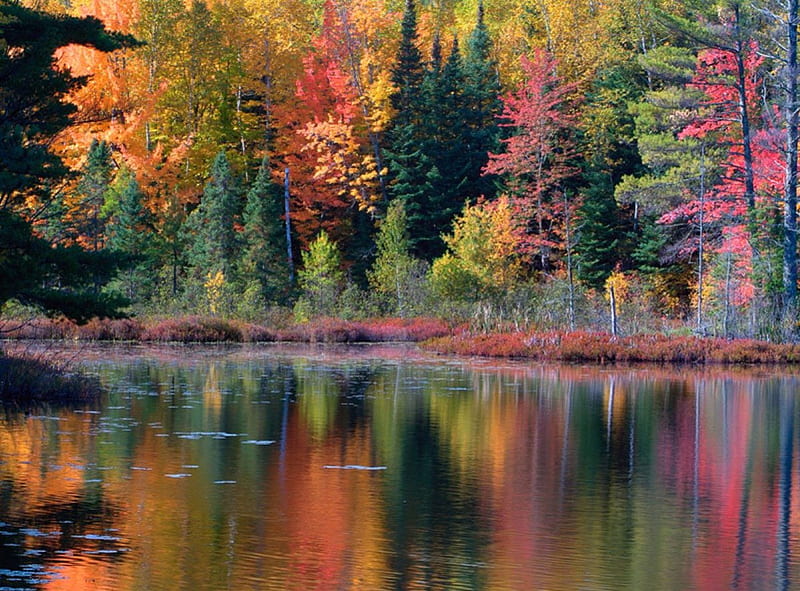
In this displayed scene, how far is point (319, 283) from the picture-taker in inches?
1916

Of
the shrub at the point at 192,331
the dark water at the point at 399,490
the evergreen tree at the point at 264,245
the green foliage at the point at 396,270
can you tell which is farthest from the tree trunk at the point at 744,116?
the dark water at the point at 399,490

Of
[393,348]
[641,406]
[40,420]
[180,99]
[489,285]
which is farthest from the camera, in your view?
[180,99]

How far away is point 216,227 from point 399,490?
39.0 m

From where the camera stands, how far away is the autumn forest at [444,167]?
4338 centimetres

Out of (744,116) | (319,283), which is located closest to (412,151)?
(319,283)

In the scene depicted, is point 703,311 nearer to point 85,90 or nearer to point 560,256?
point 560,256

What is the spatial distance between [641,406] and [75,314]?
407 inches

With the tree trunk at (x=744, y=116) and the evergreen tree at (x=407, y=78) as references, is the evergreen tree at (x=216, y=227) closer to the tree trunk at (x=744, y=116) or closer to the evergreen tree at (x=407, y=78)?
the evergreen tree at (x=407, y=78)

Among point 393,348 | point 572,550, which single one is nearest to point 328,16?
point 393,348

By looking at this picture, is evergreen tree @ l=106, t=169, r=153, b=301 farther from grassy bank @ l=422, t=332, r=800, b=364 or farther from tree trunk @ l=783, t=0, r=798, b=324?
tree trunk @ l=783, t=0, r=798, b=324

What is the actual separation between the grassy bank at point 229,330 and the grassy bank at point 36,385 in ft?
53.4

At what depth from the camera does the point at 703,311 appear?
41938mm

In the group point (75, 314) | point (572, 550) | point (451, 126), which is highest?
point (451, 126)

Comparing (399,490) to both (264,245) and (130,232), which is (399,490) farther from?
(264,245)
